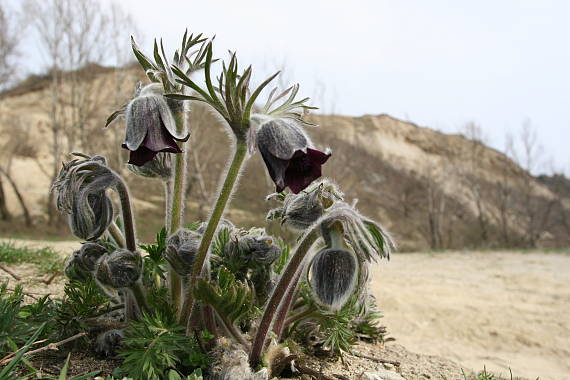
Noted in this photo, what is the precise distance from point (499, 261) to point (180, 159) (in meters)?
10.1

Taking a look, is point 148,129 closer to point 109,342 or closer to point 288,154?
point 288,154

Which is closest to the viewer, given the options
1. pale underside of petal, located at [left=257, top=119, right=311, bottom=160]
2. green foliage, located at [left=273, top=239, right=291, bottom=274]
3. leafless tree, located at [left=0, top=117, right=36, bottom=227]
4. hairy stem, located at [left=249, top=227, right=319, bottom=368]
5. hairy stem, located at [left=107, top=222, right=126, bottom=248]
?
pale underside of petal, located at [left=257, top=119, right=311, bottom=160]

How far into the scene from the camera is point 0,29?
1744cm

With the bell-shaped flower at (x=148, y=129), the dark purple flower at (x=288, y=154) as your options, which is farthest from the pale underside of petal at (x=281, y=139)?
the bell-shaped flower at (x=148, y=129)

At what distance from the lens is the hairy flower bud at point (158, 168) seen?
5.57 feet

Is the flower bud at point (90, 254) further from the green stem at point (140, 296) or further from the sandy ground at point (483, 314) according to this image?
the sandy ground at point (483, 314)

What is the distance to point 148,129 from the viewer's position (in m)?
1.32

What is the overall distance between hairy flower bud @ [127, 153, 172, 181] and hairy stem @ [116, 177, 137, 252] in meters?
0.11

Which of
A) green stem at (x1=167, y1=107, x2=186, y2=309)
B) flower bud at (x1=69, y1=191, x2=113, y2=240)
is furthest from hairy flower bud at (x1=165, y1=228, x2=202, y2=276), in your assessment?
flower bud at (x1=69, y1=191, x2=113, y2=240)

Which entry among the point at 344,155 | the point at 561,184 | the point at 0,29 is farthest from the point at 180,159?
the point at 561,184

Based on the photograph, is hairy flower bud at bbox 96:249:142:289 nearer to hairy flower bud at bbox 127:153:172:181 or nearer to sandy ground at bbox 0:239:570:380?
hairy flower bud at bbox 127:153:172:181

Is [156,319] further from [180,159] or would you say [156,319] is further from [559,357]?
[559,357]

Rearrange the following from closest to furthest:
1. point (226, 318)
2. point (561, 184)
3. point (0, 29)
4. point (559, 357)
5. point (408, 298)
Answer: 1. point (226, 318)
2. point (559, 357)
3. point (408, 298)
4. point (0, 29)
5. point (561, 184)

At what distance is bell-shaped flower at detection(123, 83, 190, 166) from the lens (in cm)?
131
